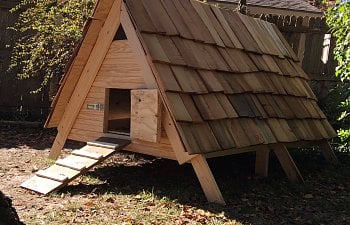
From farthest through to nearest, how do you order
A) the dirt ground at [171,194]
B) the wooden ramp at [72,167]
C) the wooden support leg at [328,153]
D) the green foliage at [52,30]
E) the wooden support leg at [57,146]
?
the green foliage at [52,30], the wooden support leg at [328,153], the wooden support leg at [57,146], the wooden ramp at [72,167], the dirt ground at [171,194]

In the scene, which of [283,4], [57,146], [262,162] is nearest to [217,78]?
[262,162]

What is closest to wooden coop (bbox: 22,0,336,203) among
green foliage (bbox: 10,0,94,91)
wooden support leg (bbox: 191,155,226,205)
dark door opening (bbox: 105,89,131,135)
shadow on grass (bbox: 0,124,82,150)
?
wooden support leg (bbox: 191,155,226,205)

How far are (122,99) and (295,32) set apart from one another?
4.33m

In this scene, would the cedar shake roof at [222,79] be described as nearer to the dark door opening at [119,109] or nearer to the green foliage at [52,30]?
the dark door opening at [119,109]

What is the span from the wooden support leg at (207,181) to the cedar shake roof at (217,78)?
7.7 inches

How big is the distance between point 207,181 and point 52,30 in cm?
512

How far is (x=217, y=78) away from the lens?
5086 mm

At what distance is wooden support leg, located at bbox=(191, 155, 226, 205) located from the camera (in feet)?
14.4

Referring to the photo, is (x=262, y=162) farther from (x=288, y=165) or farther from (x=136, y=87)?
(x=136, y=87)

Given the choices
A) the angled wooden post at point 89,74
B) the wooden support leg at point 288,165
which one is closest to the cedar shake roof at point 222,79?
the wooden support leg at point 288,165

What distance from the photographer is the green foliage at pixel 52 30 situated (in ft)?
25.7

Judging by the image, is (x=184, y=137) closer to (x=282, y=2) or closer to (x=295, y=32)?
(x=295, y=32)

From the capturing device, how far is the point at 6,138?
307 inches

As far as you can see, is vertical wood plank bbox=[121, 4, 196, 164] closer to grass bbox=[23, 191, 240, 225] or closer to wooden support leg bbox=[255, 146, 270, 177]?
grass bbox=[23, 191, 240, 225]
